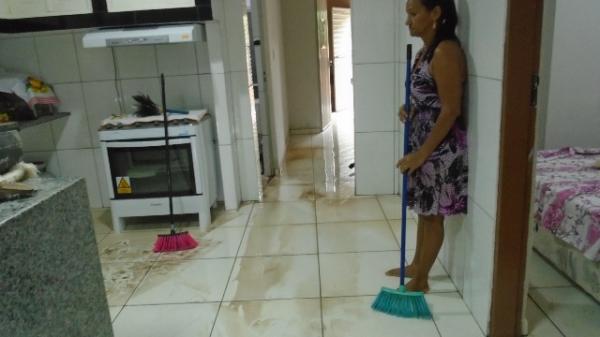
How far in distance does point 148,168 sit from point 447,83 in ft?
6.38

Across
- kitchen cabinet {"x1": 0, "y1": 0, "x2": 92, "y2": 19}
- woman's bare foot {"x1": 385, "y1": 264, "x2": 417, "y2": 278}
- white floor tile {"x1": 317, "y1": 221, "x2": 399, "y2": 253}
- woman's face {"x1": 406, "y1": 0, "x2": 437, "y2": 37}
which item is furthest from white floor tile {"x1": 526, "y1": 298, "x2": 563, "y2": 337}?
kitchen cabinet {"x1": 0, "y1": 0, "x2": 92, "y2": 19}

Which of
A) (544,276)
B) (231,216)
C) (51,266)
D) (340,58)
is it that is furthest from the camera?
(340,58)

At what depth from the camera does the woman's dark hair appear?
1745 mm

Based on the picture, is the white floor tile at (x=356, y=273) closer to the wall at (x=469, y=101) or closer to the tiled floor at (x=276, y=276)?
A: the tiled floor at (x=276, y=276)

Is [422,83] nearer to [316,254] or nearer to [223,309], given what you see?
[316,254]

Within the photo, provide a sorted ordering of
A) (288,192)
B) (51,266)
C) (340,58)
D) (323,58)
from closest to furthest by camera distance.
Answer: (51,266) < (288,192) < (323,58) < (340,58)

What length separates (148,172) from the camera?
287cm

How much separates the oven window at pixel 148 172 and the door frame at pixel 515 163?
187 cm

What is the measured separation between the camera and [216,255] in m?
2.53

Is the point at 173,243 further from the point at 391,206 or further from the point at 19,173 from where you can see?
the point at 19,173

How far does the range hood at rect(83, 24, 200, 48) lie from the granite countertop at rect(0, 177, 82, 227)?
171cm

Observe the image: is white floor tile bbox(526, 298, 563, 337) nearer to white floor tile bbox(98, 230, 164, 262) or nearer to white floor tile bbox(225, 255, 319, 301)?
white floor tile bbox(225, 255, 319, 301)

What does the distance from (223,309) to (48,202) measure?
48.8 inches

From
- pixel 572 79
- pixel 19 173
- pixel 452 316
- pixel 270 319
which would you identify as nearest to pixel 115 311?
pixel 270 319
